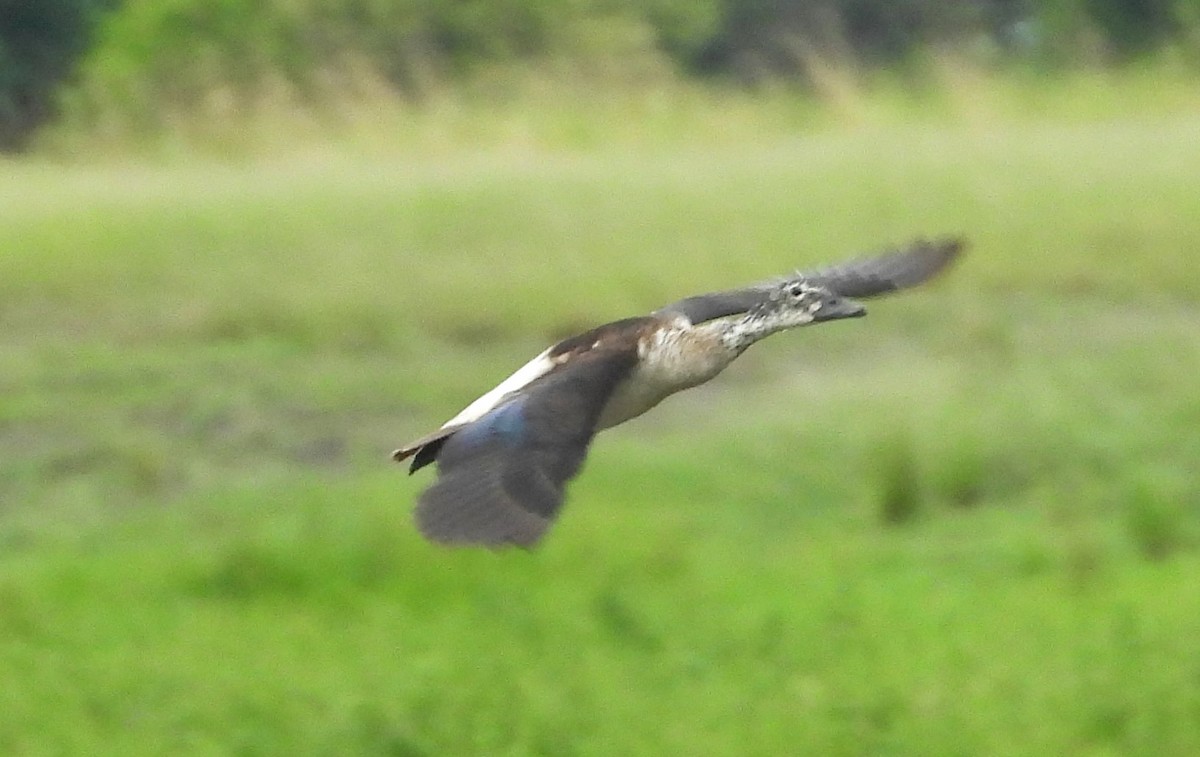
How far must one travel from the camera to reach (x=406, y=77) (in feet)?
65.1

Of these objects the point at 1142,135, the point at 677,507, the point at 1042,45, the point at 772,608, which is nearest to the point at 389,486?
the point at 677,507

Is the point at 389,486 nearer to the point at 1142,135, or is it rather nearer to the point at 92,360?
the point at 92,360

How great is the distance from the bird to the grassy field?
219 cm

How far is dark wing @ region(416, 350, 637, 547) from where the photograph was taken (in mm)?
3066

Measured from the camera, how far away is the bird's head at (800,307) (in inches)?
156

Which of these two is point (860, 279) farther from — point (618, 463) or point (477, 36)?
point (477, 36)

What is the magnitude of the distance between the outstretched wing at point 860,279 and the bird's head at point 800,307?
0.15 feet

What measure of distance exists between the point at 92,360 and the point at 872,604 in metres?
5.68

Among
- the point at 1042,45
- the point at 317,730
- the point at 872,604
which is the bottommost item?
the point at 1042,45

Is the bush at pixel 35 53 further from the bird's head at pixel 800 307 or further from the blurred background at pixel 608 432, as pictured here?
the bird's head at pixel 800 307

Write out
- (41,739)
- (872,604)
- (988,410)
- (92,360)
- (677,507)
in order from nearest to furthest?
(41,739)
(872,604)
(677,507)
(988,410)
(92,360)

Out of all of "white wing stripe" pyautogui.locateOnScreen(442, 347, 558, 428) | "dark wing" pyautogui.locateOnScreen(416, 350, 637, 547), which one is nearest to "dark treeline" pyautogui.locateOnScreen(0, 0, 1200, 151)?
"white wing stripe" pyautogui.locateOnScreen(442, 347, 558, 428)

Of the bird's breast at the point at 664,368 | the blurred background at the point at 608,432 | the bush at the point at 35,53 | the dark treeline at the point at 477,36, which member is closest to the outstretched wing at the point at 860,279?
the bird's breast at the point at 664,368

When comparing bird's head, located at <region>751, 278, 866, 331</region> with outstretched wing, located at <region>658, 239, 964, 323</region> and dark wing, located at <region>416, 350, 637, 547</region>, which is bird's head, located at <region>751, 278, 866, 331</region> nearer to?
outstretched wing, located at <region>658, 239, 964, 323</region>
